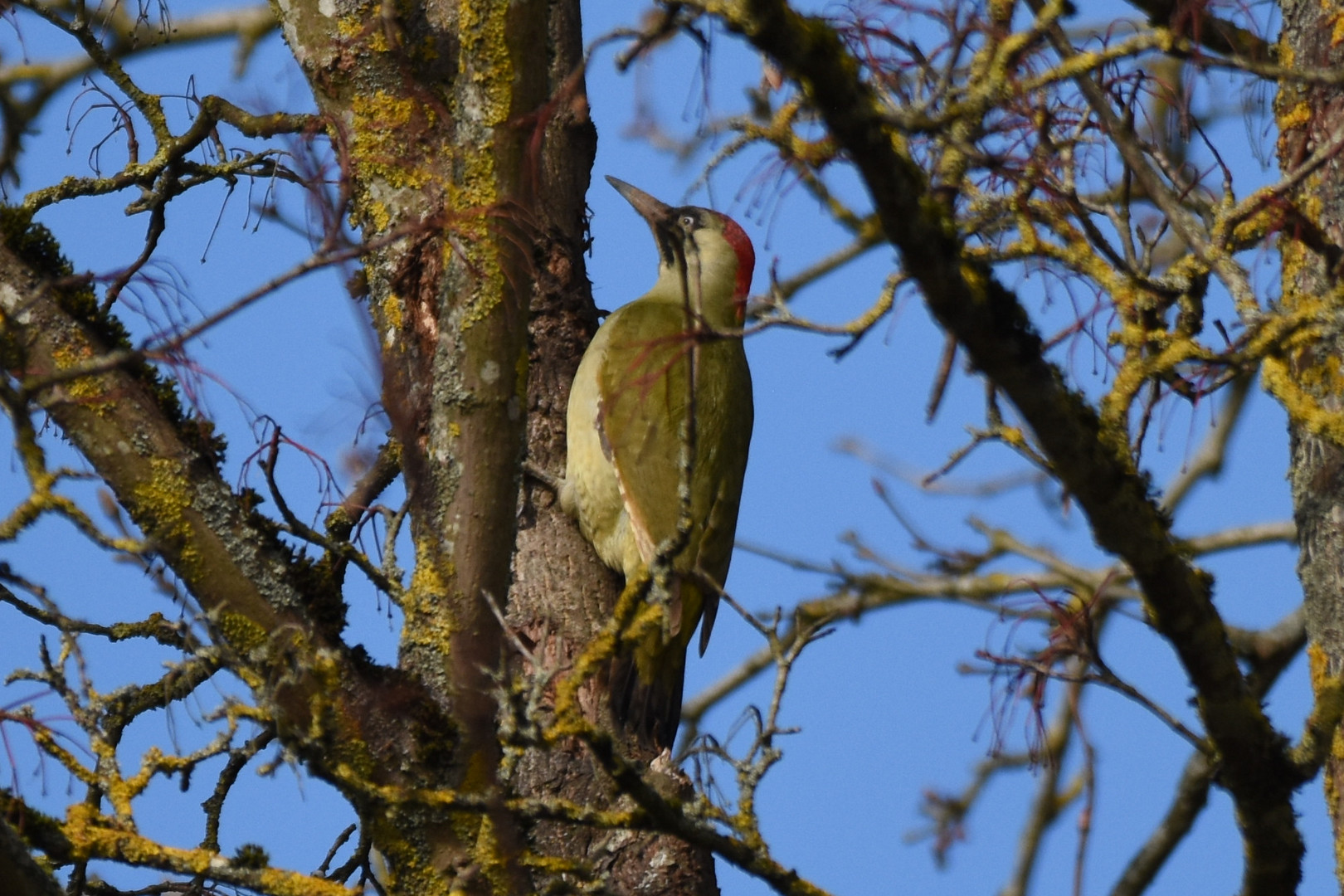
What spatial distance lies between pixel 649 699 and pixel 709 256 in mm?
2125

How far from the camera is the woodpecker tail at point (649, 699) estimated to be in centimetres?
388

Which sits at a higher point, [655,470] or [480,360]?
[655,470]

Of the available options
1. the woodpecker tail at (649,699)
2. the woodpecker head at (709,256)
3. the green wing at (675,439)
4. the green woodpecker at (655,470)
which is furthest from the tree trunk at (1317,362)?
the woodpecker head at (709,256)

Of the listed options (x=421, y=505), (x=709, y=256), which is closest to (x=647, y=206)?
(x=709, y=256)

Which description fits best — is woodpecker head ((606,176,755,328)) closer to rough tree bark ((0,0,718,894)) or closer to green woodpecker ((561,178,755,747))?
green woodpecker ((561,178,755,747))

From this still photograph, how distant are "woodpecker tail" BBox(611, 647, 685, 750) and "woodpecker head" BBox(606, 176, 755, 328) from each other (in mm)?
1486

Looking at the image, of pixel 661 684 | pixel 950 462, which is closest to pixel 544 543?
pixel 661 684

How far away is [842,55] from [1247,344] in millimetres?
1068

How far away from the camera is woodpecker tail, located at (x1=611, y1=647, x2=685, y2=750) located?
12.7 feet

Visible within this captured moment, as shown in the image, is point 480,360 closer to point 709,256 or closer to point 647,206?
point 647,206

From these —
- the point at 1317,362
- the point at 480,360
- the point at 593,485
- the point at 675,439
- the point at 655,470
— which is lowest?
the point at 480,360

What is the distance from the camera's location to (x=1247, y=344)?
2.45 meters

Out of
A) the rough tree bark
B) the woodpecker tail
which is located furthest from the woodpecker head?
the rough tree bark

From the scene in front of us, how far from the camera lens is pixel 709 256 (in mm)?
5527
